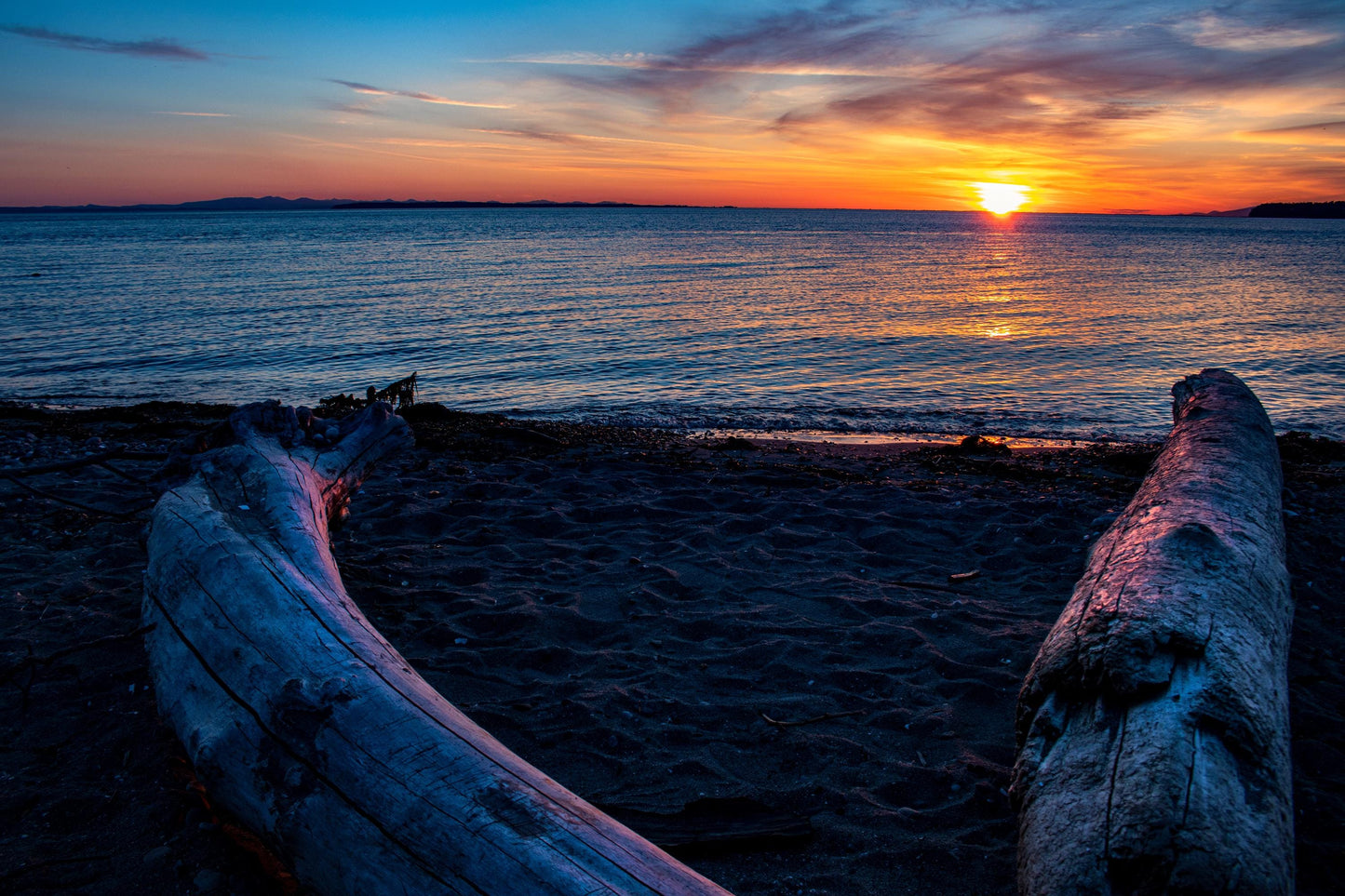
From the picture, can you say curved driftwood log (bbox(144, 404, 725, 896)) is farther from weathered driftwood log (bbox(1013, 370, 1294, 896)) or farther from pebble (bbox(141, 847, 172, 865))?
weathered driftwood log (bbox(1013, 370, 1294, 896))

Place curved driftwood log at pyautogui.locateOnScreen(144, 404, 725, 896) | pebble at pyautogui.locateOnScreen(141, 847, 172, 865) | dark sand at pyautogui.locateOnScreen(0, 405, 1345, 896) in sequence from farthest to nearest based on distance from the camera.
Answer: dark sand at pyautogui.locateOnScreen(0, 405, 1345, 896) → pebble at pyautogui.locateOnScreen(141, 847, 172, 865) → curved driftwood log at pyautogui.locateOnScreen(144, 404, 725, 896)

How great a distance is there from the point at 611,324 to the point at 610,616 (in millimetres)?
Answer: 17155

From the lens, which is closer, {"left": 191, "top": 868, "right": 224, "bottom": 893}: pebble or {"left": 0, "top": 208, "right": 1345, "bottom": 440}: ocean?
{"left": 191, "top": 868, "right": 224, "bottom": 893}: pebble

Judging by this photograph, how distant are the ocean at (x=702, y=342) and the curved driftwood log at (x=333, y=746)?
891 cm

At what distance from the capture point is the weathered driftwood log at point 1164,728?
194 centimetres

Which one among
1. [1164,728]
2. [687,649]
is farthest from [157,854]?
[1164,728]

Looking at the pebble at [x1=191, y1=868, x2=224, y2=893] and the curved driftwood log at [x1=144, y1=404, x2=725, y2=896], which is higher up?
the curved driftwood log at [x1=144, y1=404, x2=725, y2=896]

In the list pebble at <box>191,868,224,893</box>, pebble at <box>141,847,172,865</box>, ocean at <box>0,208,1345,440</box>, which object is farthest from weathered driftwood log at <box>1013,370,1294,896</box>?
ocean at <box>0,208,1345,440</box>

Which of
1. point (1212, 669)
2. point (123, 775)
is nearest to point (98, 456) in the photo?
point (123, 775)

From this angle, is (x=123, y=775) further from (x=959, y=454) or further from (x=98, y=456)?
(x=959, y=454)

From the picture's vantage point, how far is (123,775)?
118 inches

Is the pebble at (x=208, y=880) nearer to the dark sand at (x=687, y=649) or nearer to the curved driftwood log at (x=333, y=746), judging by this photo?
the dark sand at (x=687, y=649)

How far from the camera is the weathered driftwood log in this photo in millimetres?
1942

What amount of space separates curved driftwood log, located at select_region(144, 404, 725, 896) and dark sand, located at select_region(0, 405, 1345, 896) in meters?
0.42
